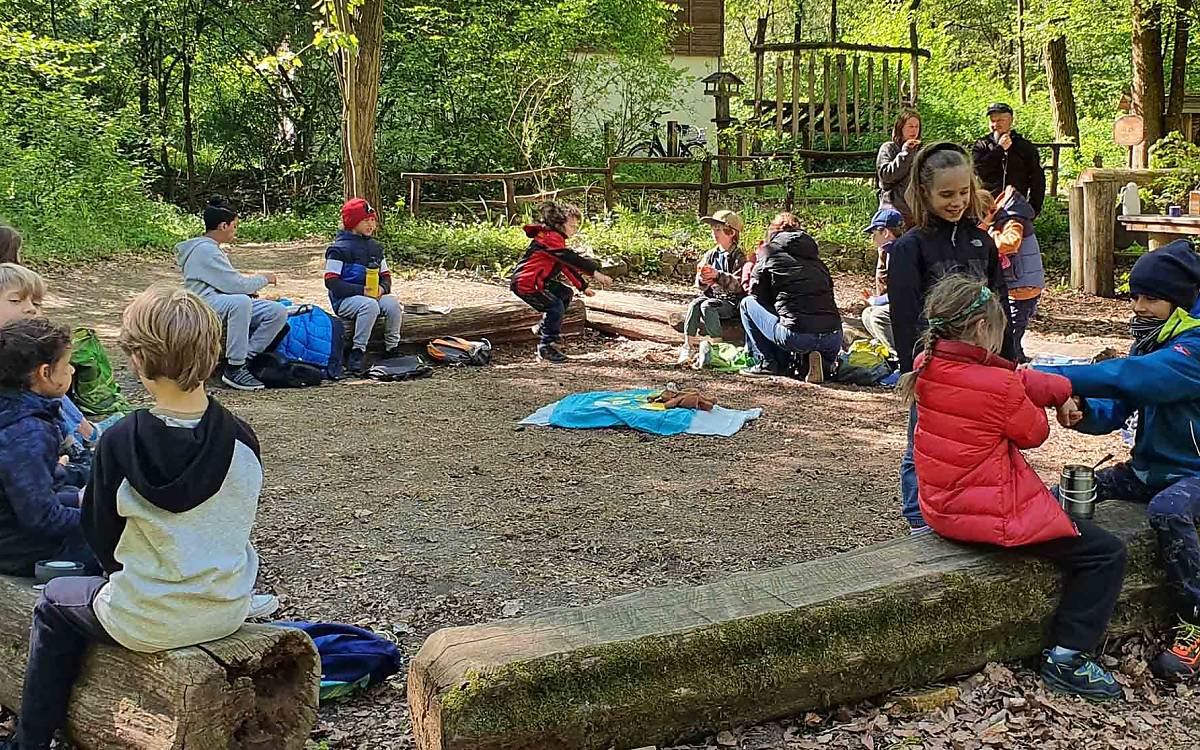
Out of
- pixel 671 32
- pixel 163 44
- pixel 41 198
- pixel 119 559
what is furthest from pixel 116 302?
pixel 671 32

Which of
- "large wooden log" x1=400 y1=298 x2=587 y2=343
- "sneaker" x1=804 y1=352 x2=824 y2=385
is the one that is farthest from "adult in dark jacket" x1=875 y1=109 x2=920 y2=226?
"large wooden log" x1=400 y1=298 x2=587 y2=343

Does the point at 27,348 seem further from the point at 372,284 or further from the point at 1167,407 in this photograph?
the point at 372,284

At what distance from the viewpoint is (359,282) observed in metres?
9.19

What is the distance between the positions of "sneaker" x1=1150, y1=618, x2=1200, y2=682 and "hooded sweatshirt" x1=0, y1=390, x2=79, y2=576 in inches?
132

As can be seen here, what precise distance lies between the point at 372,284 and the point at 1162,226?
7.72m

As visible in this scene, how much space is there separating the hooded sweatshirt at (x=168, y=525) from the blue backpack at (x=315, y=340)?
19.6 feet

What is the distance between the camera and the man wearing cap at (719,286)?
375 inches

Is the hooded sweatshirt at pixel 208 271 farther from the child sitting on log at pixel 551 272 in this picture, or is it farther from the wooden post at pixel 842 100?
the wooden post at pixel 842 100

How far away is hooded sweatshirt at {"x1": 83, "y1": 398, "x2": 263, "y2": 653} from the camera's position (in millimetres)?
2760

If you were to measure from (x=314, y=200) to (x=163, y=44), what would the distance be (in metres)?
4.64

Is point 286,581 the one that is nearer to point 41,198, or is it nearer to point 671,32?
point 41,198

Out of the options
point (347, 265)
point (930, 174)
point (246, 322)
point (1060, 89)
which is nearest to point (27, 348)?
point (930, 174)

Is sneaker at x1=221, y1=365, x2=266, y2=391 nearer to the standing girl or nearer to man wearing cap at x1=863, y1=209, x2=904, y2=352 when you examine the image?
man wearing cap at x1=863, y1=209, x2=904, y2=352

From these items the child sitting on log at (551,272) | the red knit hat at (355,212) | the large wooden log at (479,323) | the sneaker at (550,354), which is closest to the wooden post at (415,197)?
the large wooden log at (479,323)
